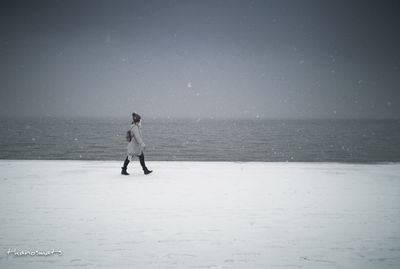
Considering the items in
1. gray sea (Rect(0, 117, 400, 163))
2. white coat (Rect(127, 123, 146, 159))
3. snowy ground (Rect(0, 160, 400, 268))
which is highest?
white coat (Rect(127, 123, 146, 159))

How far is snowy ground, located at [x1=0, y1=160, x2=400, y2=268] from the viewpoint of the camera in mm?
3312

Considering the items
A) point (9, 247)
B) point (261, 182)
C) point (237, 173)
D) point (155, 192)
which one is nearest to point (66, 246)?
point (9, 247)

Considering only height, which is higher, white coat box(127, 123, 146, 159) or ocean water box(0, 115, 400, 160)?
white coat box(127, 123, 146, 159)

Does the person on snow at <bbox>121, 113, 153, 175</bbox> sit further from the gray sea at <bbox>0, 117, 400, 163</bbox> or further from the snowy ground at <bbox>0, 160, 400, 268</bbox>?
the gray sea at <bbox>0, 117, 400, 163</bbox>

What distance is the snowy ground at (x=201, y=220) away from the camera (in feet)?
10.9

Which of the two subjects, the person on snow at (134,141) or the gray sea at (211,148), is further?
the gray sea at (211,148)

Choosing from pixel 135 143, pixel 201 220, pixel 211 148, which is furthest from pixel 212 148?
pixel 201 220

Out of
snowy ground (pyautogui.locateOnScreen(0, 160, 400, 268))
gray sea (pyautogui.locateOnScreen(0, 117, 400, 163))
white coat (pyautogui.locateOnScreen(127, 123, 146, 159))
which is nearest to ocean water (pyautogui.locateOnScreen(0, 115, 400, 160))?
gray sea (pyautogui.locateOnScreen(0, 117, 400, 163))

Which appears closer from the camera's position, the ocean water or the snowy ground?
the snowy ground

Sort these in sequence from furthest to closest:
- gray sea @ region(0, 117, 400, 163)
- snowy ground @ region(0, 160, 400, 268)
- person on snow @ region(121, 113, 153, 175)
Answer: gray sea @ region(0, 117, 400, 163), person on snow @ region(121, 113, 153, 175), snowy ground @ region(0, 160, 400, 268)

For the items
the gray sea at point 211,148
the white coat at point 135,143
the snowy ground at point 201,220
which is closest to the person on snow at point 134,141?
the white coat at point 135,143

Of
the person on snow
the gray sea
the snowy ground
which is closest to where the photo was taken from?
the snowy ground

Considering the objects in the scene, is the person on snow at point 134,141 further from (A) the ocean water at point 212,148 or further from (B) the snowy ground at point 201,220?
(A) the ocean water at point 212,148

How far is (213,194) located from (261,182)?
6.40ft
